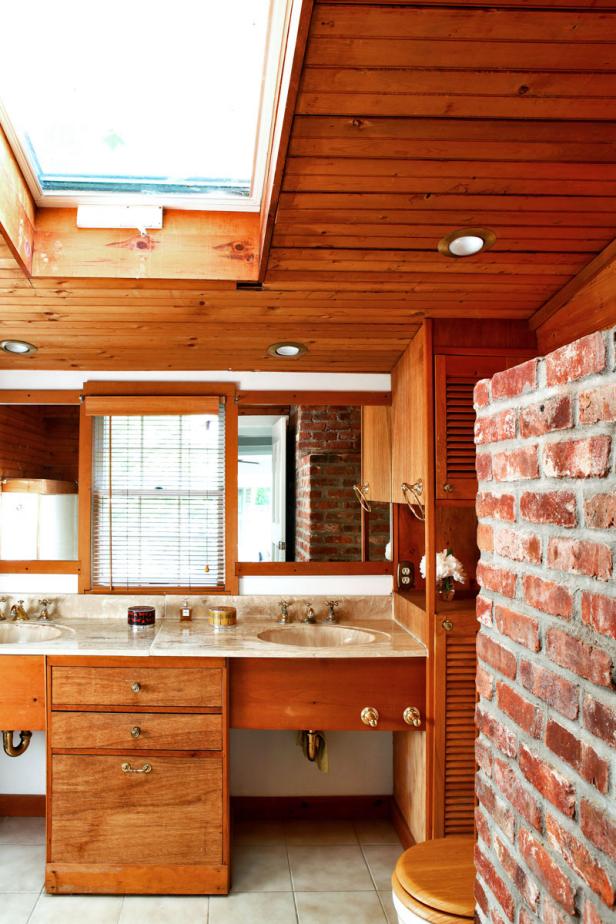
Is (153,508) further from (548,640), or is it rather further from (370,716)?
(548,640)

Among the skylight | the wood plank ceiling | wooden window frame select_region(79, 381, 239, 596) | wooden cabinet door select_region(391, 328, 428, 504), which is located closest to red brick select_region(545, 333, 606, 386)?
the wood plank ceiling

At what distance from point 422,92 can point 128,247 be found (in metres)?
1.19

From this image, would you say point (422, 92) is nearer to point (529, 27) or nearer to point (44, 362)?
point (529, 27)

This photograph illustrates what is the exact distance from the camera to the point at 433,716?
2711 mm

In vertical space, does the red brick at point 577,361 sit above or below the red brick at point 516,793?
above

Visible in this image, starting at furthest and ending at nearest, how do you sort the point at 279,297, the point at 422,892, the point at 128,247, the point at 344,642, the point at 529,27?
the point at 344,642
the point at 279,297
the point at 128,247
the point at 422,892
the point at 529,27

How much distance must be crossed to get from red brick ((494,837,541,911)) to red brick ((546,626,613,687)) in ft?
1.06

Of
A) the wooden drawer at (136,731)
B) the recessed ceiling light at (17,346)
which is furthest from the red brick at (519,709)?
the recessed ceiling light at (17,346)

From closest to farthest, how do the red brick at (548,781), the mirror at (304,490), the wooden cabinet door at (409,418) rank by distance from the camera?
the red brick at (548,781) → the wooden cabinet door at (409,418) → the mirror at (304,490)

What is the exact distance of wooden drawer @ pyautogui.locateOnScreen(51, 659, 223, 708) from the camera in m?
2.71

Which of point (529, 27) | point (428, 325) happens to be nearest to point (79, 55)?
point (529, 27)

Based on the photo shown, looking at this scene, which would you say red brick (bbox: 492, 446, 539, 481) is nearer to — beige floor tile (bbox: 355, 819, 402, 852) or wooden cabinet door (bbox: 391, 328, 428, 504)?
wooden cabinet door (bbox: 391, 328, 428, 504)

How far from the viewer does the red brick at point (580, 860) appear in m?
0.83

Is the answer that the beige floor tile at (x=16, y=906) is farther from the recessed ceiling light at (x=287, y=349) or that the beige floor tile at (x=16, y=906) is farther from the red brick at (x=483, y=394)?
the red brick at (x=483, y=394)
